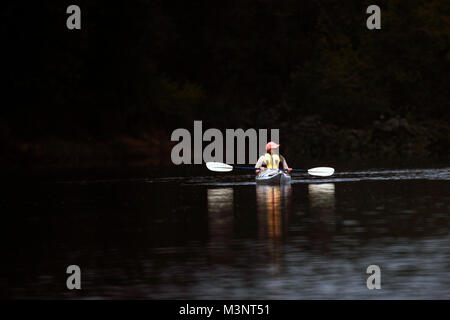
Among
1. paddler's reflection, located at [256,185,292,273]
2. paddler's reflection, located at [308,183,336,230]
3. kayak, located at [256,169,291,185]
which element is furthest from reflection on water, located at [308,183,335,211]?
kayak, located at [256,169,291,185]

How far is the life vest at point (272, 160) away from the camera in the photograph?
3956 cm

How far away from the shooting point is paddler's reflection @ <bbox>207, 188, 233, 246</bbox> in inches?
883

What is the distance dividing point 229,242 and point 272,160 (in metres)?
18.5

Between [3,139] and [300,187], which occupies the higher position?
[3,139]

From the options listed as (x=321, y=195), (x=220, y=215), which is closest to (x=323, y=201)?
(x=321, y=195)

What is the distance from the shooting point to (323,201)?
31.7 metres

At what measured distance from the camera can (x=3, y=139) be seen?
59.8 m

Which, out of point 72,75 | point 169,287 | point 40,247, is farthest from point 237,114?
point 169,287

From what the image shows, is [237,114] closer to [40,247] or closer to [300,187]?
[300,187]

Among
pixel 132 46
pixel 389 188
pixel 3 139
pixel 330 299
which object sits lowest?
pixel 330 299

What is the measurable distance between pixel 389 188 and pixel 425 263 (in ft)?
64.3

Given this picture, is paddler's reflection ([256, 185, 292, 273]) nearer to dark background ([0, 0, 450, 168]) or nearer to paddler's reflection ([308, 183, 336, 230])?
paddler's reflection ([308, 183, 336, 230])

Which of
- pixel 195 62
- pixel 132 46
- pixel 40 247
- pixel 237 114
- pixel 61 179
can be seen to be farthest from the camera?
pixel 195 62

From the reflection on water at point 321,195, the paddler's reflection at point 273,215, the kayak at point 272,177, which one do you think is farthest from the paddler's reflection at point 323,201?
the kayak at point 272,177
